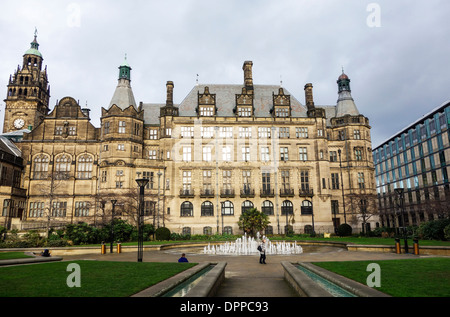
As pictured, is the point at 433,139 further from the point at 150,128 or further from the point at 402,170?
the point at 150,128

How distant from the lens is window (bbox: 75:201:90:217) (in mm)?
49656

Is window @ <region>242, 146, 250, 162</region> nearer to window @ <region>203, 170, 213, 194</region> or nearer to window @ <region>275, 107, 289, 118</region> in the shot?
window @ <region>203, 170, 213, 194</region>

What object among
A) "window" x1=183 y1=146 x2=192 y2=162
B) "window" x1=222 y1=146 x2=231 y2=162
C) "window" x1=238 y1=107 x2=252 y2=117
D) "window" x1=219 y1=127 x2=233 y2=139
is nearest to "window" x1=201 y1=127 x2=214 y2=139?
"window" x1=219 y1=127 x2=233 y2=139

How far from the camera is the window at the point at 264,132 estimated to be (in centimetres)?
5481

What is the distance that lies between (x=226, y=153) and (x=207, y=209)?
1027cm

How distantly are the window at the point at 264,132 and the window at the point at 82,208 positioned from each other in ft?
103

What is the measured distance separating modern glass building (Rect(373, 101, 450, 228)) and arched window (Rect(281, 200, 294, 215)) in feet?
69.8

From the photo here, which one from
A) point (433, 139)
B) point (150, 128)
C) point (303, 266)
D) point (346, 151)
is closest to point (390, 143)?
point (433, 139)

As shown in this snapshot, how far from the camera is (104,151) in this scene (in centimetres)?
4994

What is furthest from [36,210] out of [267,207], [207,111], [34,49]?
[34,49]

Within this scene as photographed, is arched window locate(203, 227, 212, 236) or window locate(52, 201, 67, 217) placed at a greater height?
window locate(52, 201, 67, 217)

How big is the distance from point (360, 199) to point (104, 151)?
4243 cm

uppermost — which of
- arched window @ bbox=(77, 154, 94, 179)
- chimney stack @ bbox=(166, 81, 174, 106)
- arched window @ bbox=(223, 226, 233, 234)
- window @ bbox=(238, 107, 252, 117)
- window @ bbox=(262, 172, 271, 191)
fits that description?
chimney stack @ bbox=(166, 81, 174, 106)
